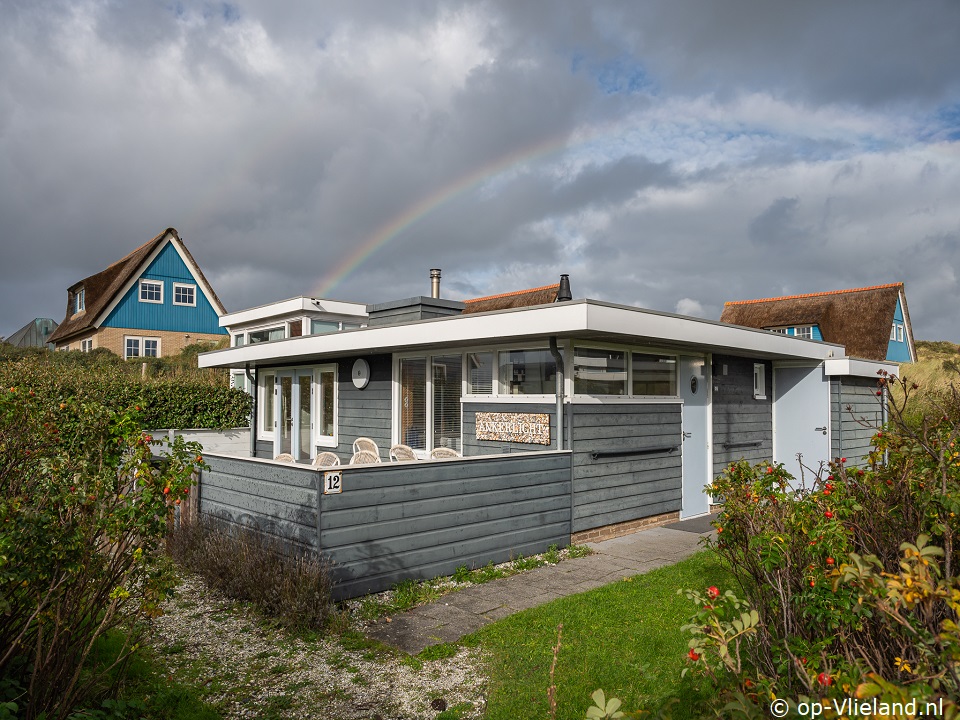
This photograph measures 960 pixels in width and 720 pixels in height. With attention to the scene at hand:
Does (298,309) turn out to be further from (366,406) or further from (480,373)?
(480,373)

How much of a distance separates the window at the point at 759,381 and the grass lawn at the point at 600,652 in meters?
6.34

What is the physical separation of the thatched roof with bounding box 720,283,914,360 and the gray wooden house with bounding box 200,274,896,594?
75.8 feet

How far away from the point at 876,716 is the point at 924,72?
A: 11051 millimetres

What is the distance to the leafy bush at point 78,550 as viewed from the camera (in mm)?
2928

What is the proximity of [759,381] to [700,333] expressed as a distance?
12.2 ft

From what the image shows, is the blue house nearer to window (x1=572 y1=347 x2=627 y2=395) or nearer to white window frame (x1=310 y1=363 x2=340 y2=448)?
white window frame (x1=310 y1=363 x2=340 y2=448)

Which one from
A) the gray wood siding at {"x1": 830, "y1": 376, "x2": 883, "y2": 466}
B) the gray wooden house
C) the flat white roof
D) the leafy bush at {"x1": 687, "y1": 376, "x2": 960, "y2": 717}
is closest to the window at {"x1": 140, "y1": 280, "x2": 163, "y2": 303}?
the gray wooden house

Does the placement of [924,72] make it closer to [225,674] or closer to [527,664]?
[527,664]

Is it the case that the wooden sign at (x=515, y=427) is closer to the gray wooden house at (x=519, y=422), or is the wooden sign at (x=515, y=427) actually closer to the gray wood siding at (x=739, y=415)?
the gray wooden house at (x=519, y=422)

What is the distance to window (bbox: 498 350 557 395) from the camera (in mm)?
8523

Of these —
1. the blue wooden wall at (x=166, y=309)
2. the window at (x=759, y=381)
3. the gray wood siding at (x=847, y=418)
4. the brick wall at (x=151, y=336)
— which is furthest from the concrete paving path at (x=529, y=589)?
the blue wooden wall at (x=166, y=309)

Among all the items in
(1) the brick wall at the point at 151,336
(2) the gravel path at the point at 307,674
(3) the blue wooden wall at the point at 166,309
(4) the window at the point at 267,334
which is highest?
(3) the blue wooden wall at the point at 166,309

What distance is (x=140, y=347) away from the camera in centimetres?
3078

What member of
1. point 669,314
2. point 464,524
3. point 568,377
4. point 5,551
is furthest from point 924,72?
point 5,551
